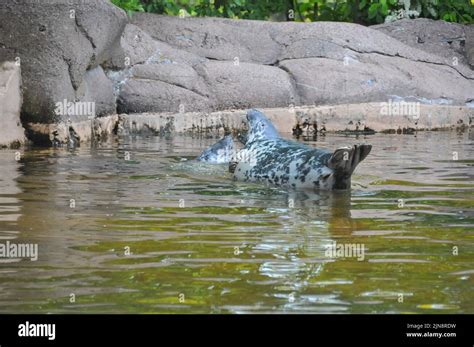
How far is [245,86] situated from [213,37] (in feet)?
4.49

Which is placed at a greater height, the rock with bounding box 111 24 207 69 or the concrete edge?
the rock with bounding box 111 24 207 69

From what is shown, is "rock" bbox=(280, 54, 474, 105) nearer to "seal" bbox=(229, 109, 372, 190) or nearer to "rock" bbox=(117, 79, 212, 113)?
"rock" bbox=(117, 79, 212, 113)

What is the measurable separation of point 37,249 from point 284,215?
2.07 metres

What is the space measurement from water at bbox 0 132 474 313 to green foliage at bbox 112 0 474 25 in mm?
7984

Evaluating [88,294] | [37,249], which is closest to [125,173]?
[37,249]

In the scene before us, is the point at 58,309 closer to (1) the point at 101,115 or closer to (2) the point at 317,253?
(2) the point at 317,253

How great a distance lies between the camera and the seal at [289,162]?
8.59 metres

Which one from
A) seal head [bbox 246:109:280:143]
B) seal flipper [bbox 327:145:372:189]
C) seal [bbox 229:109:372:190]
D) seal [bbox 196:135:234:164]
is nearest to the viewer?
seal flipper [bbox 327:145:372:189]

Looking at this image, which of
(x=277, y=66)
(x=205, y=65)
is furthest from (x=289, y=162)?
(x=277, y=66)

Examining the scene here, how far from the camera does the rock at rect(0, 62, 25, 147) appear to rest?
1165cm

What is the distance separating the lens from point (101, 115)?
44.3 ft

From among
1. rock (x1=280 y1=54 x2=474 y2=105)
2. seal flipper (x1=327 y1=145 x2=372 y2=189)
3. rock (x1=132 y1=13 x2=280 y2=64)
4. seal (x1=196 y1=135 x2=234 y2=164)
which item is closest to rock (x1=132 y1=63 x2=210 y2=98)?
rock (x1=132 y1=13 x2=280 y2=64)

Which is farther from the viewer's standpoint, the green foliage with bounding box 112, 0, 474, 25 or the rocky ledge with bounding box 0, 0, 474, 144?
the green foliage with bounding box 112, 0, 474, 25

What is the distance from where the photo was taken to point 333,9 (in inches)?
776
